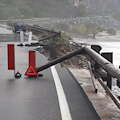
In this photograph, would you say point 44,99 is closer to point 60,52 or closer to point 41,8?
point 60,52

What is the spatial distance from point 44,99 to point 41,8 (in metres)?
128

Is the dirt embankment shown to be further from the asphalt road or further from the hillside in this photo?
the hillside

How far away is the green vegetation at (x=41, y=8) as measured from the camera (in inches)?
4481

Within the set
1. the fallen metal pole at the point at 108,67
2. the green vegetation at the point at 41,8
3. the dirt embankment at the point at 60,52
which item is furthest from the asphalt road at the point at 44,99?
the green vegetation at the point at 41,8

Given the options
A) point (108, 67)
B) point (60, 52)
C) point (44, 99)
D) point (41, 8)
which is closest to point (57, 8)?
point (41, 8)

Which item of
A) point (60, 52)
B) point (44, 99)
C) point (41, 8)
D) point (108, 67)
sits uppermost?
point (41, 8)

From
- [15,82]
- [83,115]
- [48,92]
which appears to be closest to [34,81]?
[15,82]

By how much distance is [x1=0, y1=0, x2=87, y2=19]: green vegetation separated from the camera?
11381 centimetres

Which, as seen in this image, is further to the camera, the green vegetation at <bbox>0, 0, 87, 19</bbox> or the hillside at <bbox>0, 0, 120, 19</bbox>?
the hillside at <bbox>0, 0, 120, 19</bbox>

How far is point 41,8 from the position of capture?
438 ft

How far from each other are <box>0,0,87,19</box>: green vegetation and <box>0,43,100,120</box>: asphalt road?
327ft

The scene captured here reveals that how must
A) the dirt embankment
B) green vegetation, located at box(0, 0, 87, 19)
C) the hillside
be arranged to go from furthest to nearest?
the hillside < green vegetation, located at box(0, 0, 87, 19) < the dirt embankment

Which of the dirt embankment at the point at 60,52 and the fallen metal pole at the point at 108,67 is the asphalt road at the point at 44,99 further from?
the dirt embankment at the point at 60,52

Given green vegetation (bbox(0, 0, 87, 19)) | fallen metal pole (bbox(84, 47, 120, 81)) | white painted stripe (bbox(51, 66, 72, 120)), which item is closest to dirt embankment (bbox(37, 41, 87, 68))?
white painted stripe (bbox(51, 66, 72, 120))
